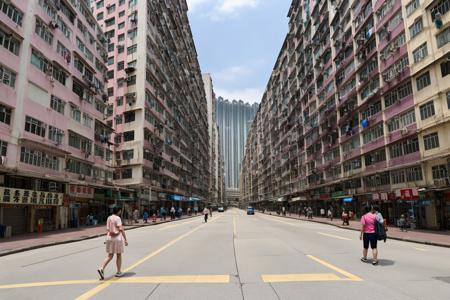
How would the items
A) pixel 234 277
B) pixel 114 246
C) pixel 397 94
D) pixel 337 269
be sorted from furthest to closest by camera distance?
pixel 397 94 < pixel 337 269 < pixel 114 246 < pixel 234 277

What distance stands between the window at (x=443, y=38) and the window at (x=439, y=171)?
31.7ft

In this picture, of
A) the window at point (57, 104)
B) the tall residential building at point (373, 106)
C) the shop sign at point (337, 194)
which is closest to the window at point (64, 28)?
the window at point (57, 104)

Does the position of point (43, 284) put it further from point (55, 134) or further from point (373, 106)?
point (373, 106)

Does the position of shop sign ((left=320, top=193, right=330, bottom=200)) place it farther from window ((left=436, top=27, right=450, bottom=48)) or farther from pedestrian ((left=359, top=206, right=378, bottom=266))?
pedestrian ((left=359, top=206, right=378, bottom=266))

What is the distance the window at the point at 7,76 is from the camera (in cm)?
2425

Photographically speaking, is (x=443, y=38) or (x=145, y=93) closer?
(x=443, y=38)

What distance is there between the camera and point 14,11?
26172 millimetres

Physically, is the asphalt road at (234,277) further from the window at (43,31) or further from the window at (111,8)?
the window at (111,8)

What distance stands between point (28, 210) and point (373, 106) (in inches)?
1418

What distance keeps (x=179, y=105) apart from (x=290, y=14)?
34.3 metres

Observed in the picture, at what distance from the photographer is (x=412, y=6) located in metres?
33.4

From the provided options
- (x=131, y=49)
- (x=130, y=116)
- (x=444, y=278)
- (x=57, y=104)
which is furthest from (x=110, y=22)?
(x=444, y=278)

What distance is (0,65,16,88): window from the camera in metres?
24.2

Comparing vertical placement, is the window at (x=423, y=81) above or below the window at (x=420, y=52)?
below
